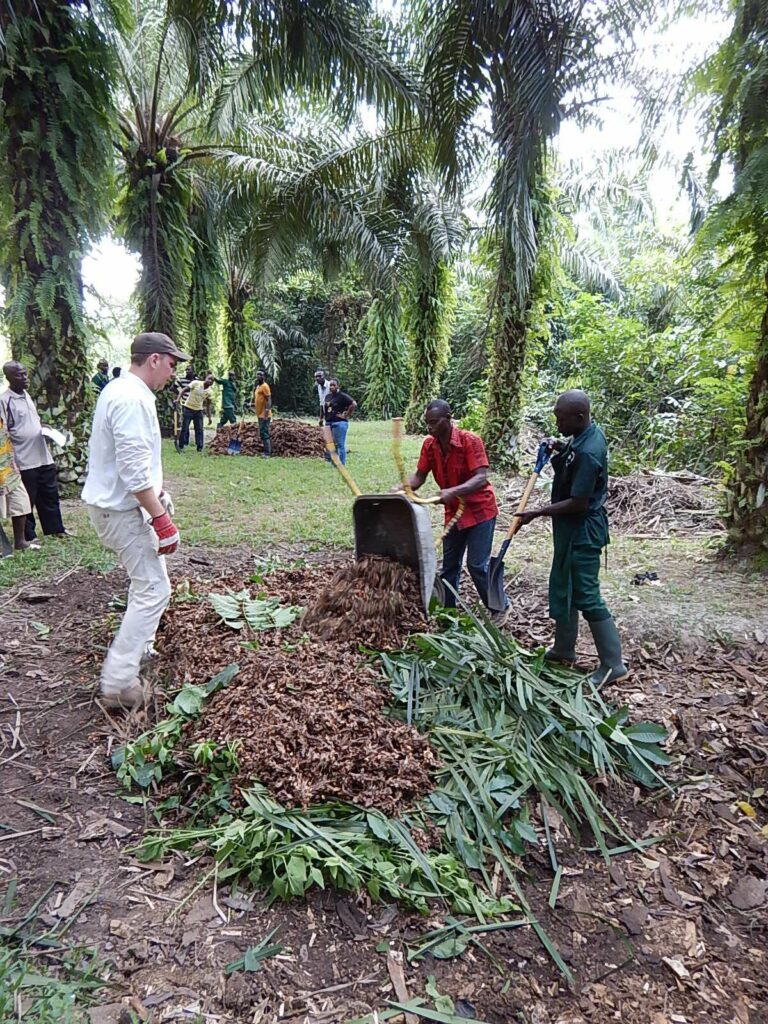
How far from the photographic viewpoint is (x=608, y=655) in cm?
385

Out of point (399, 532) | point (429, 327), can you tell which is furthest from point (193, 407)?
point (399, 532)

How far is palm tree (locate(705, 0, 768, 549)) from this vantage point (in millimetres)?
4367

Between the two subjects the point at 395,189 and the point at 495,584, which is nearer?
the point at 495,584

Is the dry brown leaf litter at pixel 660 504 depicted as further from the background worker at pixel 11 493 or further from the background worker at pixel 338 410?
the background worker at pixel 11 493

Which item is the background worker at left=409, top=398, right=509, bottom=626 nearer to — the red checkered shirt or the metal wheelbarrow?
the red checkered shirt

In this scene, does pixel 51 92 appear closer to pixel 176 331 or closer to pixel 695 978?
pixel 176 331

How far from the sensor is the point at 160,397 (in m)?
14.9

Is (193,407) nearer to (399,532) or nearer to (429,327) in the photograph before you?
(429,327)

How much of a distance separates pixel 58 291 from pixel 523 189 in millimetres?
5468

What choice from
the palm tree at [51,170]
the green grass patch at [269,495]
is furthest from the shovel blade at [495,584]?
the palm tree at [51,170]

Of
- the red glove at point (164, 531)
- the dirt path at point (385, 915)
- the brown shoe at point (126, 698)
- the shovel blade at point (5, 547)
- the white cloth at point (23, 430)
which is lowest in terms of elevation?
the dirt path at point (385, 915)

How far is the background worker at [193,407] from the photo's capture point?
42.4 feet

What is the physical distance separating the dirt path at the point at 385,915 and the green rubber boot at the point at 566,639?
2.39 feet

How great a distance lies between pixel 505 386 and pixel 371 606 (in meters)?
7.75
